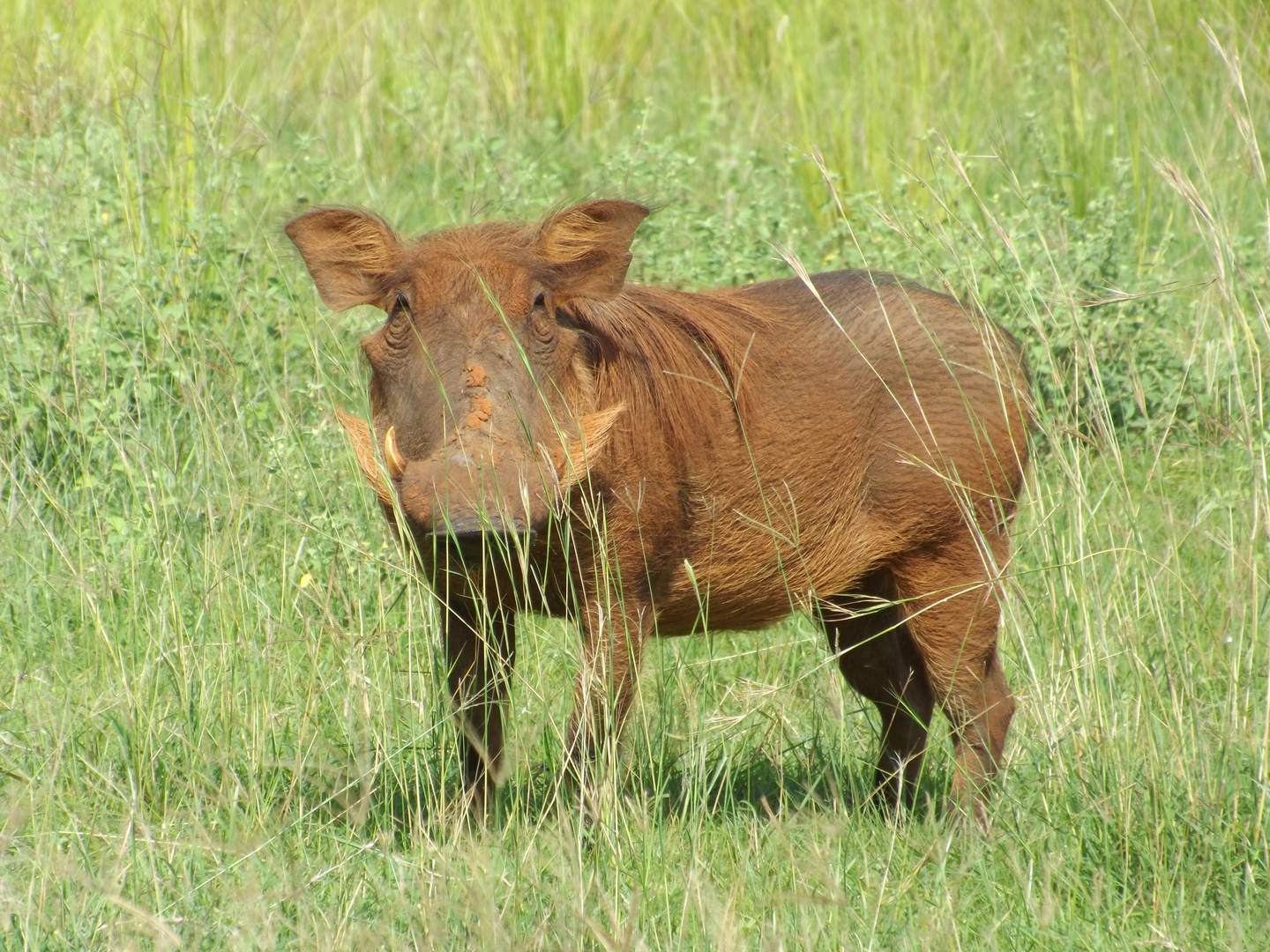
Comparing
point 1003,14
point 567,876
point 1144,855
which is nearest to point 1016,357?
point 1144,855

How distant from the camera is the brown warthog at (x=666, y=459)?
272cm

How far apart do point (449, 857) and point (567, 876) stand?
21 cm

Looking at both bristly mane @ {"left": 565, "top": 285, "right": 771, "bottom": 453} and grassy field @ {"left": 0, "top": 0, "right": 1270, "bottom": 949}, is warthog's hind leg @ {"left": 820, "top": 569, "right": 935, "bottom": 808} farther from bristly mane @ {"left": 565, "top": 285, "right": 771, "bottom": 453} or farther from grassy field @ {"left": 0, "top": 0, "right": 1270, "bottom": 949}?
bristly mane @ {"left": 565, "top": 285, "right": 771, "bottom": 453}

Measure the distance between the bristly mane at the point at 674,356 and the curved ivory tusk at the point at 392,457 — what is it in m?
0.45

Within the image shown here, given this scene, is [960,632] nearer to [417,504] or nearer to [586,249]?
[586,249]

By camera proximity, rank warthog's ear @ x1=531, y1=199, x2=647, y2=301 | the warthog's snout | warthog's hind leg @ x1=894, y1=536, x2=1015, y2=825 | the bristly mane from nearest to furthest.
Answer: the warthog's snout
warthog's ear @ x1=531, y1=199, x2=647, y2=301
the bristly mane
warthog's hind leg @ x1=894, y1=536, x2=1015, y2=825

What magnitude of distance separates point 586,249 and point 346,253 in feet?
1.57

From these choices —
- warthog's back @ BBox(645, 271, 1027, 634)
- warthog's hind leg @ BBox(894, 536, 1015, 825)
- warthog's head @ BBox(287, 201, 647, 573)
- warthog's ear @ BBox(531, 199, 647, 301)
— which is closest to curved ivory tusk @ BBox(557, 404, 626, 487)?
warthog's head @ BBox(287, 201, 647, 573)

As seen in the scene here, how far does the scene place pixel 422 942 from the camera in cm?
234

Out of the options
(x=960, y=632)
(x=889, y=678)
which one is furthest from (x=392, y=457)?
(x=889, y=678)

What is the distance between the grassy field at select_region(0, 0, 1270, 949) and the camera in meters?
2.52

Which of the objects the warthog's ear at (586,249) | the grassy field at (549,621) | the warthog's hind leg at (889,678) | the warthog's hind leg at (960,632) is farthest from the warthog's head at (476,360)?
the warthog's hind leg at (889,678)

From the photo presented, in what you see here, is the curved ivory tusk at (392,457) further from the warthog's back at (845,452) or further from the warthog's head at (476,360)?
the warthog's back at (845,452)

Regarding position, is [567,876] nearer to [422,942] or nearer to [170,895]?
[422,942]
